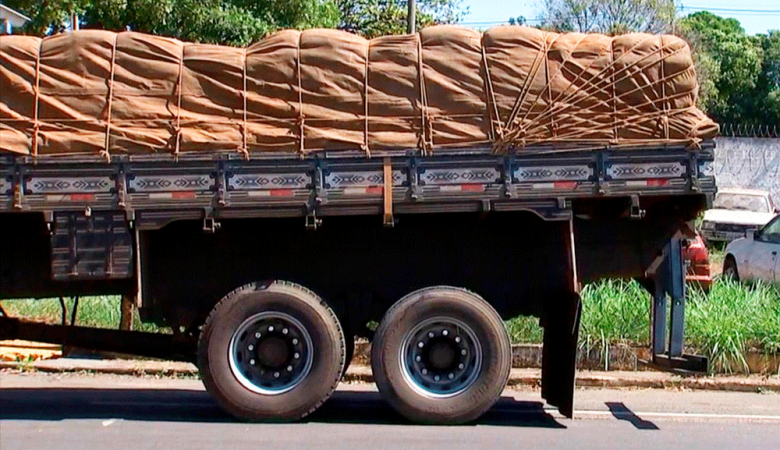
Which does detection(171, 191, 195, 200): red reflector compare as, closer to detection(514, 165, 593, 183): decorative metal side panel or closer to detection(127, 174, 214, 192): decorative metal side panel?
detection(127, 174, 214, 192): decorative metal side panel

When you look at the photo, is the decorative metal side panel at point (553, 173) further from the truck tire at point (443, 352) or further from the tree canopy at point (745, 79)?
the tree canopy at point (745, 79)

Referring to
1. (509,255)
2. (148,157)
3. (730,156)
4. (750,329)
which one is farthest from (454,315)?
(730,156)

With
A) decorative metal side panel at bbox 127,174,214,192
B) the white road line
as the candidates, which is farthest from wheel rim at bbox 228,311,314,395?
the white road line

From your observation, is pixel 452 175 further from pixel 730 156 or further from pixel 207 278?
pixel 730 156

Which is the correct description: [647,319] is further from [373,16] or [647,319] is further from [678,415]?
[373,16]

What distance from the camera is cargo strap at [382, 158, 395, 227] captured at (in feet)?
28.4

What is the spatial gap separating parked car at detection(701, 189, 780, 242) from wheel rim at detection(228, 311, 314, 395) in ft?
52.4

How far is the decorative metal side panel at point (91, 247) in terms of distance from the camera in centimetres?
866

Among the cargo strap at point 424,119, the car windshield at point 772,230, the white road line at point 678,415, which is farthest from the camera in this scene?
the car windshield at point 772,230

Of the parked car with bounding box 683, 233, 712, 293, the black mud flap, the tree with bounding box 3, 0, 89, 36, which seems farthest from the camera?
the tree with bounding box 3, 0, 89, 36

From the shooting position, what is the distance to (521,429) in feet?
29.3

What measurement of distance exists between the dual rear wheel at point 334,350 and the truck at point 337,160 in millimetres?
15

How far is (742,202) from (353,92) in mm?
19667

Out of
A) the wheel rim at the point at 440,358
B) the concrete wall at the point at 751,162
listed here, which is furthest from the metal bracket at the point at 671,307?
the concrete wall at the point at 751,162
